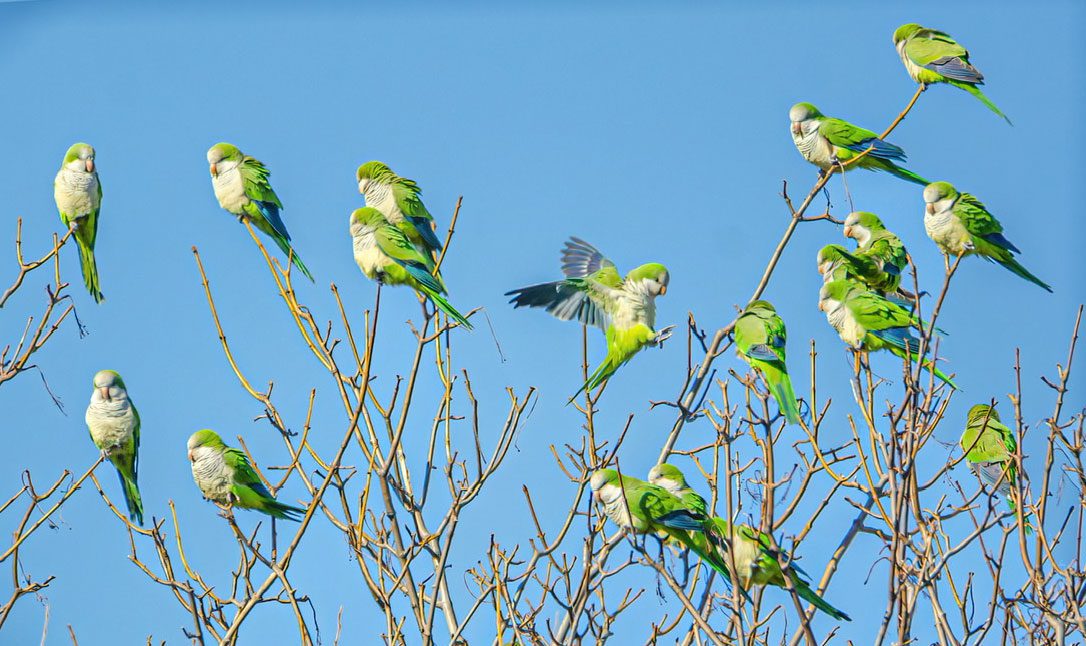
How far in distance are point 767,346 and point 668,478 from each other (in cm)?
80

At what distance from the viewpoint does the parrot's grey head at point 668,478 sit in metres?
5.30

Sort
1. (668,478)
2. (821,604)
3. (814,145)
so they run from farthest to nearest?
(814,145) → (668,478) → (821,604)

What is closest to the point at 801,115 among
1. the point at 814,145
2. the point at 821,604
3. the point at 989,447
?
the point at 814,145

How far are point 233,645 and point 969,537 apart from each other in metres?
2.76

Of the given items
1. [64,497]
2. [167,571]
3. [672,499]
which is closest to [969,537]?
[672,499]

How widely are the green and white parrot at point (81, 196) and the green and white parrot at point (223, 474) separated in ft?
4.85

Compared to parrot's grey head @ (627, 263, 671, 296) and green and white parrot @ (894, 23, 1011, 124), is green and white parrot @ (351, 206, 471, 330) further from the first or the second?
green and white parrot @ (894, 23, 1011, 124)

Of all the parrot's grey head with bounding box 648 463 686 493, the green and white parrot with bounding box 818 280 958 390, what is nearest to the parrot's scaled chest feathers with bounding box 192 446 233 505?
the parrot's grey head with bounding box 648 463 686 493

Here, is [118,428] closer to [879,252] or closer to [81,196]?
[81,196]

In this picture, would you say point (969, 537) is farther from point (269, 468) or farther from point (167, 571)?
point (167, 571)

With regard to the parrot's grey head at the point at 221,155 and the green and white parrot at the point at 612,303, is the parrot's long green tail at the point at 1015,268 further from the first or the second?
the parrot's grey head at the point at 221,155

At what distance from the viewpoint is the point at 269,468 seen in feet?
14.6

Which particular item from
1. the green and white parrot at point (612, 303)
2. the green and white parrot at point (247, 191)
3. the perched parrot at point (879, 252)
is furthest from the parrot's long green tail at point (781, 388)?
the green and white parrot at point (247, 191)

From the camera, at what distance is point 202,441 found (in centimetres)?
549
